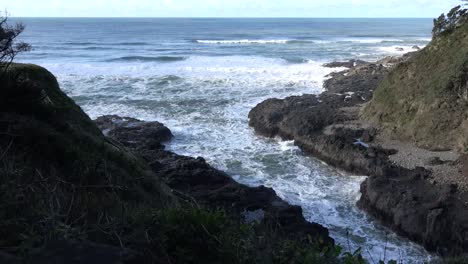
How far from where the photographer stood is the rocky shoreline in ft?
42.6

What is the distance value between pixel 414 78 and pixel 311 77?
16.9m

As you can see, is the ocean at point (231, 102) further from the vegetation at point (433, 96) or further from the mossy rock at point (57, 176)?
the vegetation at point (433, 96)

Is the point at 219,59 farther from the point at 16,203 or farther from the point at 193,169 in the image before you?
the point at 16,203

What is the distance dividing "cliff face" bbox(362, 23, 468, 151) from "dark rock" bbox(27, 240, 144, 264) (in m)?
16.0

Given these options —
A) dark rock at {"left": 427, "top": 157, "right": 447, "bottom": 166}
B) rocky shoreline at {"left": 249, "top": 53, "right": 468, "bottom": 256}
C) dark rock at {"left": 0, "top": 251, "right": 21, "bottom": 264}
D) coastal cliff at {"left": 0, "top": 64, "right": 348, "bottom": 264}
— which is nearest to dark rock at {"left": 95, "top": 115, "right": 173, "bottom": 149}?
coastal cliff at {"left": 0, "top": 64, "right": 348, "bottom": 264}

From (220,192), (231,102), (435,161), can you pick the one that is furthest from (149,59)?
(435,161)

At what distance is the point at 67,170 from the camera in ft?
31.4

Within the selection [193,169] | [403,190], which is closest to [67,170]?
[193,169]

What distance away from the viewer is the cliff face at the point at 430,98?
18.8m

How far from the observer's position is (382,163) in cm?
1753

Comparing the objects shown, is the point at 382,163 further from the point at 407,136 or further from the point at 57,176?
the point at 57,176

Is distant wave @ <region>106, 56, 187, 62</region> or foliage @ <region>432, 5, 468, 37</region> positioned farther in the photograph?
distant wave @ <region>106, 56, 187, 62</region>

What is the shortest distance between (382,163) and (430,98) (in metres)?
4.75

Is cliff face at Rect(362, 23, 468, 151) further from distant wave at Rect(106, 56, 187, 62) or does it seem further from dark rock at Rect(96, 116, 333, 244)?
distant wave at Rect(106, 56, 187, 62)
